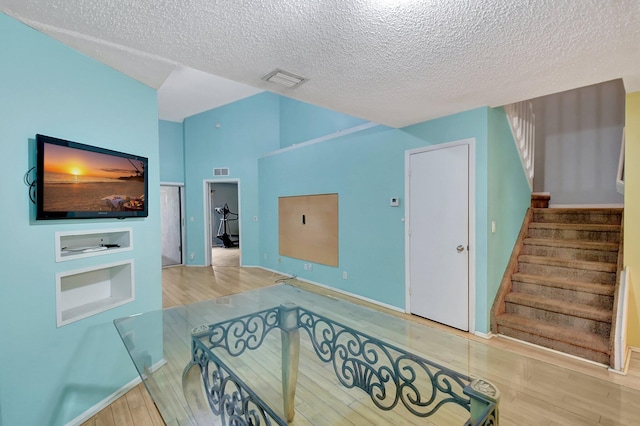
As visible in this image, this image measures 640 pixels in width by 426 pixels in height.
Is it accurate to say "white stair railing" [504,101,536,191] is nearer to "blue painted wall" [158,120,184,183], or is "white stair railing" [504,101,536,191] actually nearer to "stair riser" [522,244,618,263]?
"stair riser" [522,244,618,263]

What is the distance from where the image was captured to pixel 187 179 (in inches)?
262

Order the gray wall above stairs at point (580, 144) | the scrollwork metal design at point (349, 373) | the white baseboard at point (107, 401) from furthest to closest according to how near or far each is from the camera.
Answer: the gray wall above stairs at point (580, 144) → the white baseboard at point (107, 401) → the scrollwork metal design at point (349, 373)

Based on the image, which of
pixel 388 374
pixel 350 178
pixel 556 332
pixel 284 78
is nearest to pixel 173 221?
pixel 350 178

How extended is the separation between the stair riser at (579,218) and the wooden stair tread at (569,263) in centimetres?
70

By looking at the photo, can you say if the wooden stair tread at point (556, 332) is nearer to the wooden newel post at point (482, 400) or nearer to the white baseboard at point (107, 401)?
the wooden newel post at point (482, 400)

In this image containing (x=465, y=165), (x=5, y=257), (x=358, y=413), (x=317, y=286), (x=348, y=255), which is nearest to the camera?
(x=5, y=257)

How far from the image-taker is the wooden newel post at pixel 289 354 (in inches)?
77.8

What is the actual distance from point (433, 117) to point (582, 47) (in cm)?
146

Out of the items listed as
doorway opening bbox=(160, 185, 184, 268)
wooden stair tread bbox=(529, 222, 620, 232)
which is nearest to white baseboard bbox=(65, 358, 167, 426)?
wooden stair tread bbox=(529, 222, 620, 232)

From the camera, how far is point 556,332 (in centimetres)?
262

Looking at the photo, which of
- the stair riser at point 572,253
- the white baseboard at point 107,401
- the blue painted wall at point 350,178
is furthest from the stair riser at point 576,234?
the white baseboard at point 107,401

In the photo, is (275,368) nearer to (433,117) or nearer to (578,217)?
(433,117)

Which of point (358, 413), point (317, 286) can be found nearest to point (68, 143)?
point (358, 413)

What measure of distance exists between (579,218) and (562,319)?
1.51m
